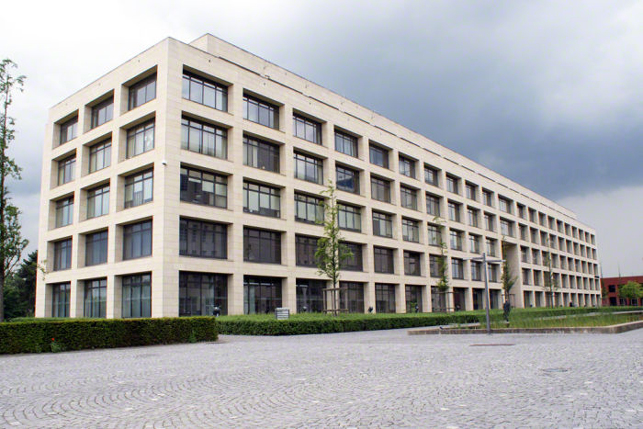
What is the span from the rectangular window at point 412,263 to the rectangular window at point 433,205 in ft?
19.7

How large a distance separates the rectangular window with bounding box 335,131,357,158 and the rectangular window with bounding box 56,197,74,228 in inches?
899

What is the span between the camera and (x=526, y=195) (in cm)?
9000

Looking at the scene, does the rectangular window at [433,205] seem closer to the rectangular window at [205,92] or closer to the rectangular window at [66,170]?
the rectangular window at [205,92]

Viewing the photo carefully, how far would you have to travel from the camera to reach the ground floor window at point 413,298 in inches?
2123

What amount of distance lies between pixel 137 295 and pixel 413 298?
29933mm

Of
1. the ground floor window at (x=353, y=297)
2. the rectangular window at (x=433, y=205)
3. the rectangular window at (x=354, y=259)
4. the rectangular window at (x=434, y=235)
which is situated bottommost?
the ground floor window at (x=353, y=297)

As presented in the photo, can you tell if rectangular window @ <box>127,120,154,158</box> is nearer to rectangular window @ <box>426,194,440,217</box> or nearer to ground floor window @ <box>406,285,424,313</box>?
ground floor window @ <box>406,285,424,313</box>

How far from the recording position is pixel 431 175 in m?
64.5

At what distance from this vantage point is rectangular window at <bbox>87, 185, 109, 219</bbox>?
40.6 m

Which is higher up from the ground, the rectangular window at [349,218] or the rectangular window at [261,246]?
the rectangular window at [349,218]

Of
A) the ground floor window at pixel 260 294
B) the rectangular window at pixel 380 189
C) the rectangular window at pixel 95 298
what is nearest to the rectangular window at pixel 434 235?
the rectangular window at pixel 380 189

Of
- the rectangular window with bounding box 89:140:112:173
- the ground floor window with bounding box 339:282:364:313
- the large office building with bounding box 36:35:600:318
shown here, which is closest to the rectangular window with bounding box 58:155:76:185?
the large office building with bounding box 36:35:600:318

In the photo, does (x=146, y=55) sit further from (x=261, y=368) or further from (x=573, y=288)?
(x=573, y=288)

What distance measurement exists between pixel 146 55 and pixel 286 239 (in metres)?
16.3
